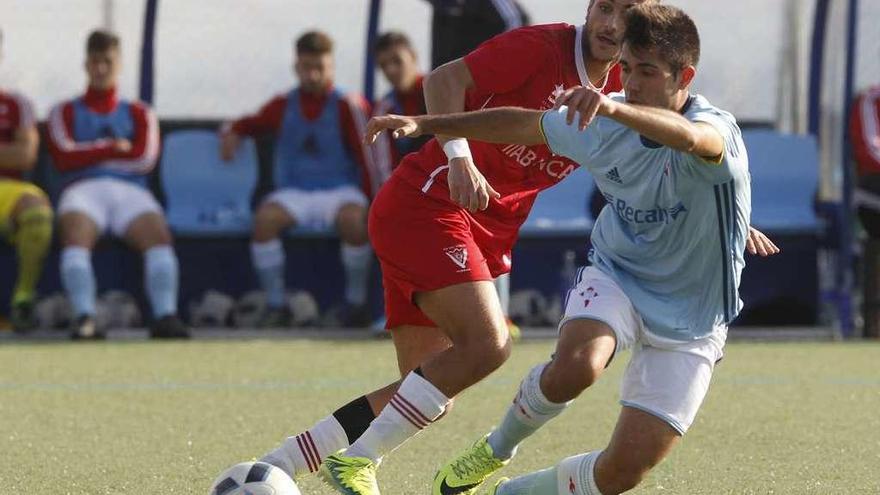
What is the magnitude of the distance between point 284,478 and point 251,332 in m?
6.93

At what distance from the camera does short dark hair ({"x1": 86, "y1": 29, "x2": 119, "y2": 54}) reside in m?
11.1

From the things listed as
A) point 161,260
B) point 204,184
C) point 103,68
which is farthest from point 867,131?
point 103,68

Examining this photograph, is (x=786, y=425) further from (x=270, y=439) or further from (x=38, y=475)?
(x=38, y=475)

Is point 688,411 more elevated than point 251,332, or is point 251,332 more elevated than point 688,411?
point 688,411

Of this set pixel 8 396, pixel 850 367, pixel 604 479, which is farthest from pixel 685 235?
pixel 850 367

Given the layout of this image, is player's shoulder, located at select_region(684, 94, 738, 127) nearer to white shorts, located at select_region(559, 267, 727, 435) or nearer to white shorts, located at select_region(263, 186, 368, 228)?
white shorts, located at select_region(559, 267, 727, 435)

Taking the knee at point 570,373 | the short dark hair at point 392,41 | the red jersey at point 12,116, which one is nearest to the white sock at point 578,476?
the knee at point 570,373

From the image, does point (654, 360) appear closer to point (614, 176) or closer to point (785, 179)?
point (614, 176)

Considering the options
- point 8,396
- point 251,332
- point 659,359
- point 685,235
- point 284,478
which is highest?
point 685,235

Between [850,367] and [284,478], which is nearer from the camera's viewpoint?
[284,478]

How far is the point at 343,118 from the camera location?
1149 centimetres

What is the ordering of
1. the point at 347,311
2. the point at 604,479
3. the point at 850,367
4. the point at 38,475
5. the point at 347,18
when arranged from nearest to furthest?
the point at 604,479 → the point at 38,475 → the point at 850,367 → the point at 347,311 → the point at 347,18

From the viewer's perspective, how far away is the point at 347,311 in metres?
11.5

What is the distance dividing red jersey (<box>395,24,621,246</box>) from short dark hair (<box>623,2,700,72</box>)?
2.60ft
